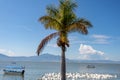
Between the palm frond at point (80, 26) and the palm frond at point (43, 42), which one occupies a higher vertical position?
the palm frond at point (80, 26)

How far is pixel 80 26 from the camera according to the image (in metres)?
19.2

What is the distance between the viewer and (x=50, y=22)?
772 inches

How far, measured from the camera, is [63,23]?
19625mm

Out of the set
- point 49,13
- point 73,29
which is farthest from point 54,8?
point 73,29

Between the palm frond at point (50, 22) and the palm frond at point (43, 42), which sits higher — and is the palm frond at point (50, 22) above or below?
above

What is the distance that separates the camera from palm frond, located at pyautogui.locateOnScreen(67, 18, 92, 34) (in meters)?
19.0

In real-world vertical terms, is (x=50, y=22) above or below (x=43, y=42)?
above

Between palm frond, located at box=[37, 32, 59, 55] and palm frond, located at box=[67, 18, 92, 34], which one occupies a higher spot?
palm frond, located at box=[67, 18, 92, 34]

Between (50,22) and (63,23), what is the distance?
89 cm

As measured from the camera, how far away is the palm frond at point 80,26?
19.0m

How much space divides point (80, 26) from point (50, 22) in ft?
6.83

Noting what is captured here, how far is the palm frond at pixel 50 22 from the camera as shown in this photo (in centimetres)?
1945

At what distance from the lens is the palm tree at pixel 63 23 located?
19078 millimetres

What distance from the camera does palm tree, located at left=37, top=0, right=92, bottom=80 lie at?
1908cm
